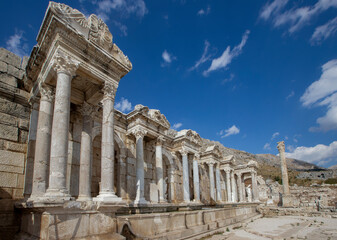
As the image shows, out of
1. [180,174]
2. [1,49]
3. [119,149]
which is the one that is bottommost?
[180,174]

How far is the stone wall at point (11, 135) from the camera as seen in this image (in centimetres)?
657

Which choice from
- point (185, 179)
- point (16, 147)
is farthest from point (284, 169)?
point (16, 147)

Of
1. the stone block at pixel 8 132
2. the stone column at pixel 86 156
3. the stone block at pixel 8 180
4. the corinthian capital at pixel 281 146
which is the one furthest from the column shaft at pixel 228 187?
the stone block at pixel 8 132

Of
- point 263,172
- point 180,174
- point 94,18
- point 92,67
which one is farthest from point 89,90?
point 263,172

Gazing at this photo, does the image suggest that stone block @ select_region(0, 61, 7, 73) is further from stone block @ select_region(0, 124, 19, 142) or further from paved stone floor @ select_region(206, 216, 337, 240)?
paved stone floor @ select_region(206, 216, 337, 240)

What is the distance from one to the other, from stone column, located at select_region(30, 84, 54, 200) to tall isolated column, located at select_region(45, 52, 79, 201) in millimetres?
1084

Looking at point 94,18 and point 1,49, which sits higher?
point 94,18

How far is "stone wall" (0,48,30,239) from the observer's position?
259 inches

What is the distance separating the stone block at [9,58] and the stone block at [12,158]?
3.27 metres

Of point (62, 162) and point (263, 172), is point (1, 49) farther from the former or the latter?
point (263, 172)

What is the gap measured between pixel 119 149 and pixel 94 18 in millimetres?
8333

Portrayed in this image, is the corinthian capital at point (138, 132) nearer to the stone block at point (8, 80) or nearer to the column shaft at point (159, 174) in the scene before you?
the column shaft at point (159, 174)

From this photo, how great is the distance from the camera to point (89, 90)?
8.95m

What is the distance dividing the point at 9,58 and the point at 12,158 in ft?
11.9
